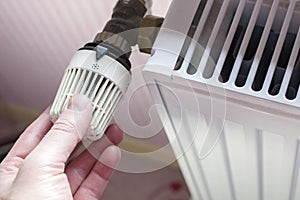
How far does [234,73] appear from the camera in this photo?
0.45 meters

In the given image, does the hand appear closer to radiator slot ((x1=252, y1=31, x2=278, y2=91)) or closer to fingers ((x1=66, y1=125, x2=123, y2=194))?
fingers ((x1=66, y1=125, x2=123, y2=194))

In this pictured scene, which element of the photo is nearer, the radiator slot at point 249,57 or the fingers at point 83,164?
the radiator slot at point 249,57

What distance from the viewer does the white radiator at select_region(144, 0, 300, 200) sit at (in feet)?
1.44

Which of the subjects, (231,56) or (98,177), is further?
(98,177)

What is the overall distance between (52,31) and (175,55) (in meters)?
0.41

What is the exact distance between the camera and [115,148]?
616mm

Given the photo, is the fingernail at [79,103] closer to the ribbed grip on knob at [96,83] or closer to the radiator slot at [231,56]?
the ribbed grip on knob at [96,83]

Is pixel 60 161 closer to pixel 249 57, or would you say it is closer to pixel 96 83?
pixel 96 83

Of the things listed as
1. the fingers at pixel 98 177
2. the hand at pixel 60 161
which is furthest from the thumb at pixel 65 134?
the fingers at pixel 98 177

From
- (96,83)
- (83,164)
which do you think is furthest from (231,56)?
(83,164)

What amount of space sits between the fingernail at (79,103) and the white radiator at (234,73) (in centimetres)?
6

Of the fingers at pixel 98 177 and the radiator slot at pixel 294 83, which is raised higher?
the radiator slot at pixel 294 83

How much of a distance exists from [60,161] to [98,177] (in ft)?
0.48

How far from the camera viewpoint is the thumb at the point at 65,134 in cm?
48
